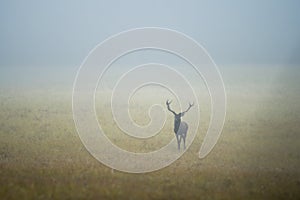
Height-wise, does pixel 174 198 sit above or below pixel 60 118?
below

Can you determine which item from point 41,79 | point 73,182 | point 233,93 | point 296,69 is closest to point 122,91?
point 233,93

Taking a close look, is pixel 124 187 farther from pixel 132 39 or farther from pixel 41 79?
pixel 41 79

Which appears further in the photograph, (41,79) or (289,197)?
(41,79)

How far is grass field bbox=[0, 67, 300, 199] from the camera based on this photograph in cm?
1308

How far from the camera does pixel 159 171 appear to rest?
15383mm

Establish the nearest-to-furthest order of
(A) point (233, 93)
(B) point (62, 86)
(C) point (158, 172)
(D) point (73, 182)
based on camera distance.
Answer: (D) point (73, 182) < (C) point (158, 172) < (A) point (233, 93) < (B) point (62, 86)

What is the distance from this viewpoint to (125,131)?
23.2 m

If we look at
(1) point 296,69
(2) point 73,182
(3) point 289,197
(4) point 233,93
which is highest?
(1) point 296,69

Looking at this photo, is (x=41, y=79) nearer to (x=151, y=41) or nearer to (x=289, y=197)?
(x=151, y=41)

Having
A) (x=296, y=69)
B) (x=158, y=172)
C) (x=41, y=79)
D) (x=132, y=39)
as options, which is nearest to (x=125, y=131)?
(x=132, y=39)

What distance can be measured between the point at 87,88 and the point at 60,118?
19.6 meters

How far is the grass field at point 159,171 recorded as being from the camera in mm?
13078

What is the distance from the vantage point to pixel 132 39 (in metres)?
22.0

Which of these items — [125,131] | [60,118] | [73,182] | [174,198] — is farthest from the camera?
[60,118]
